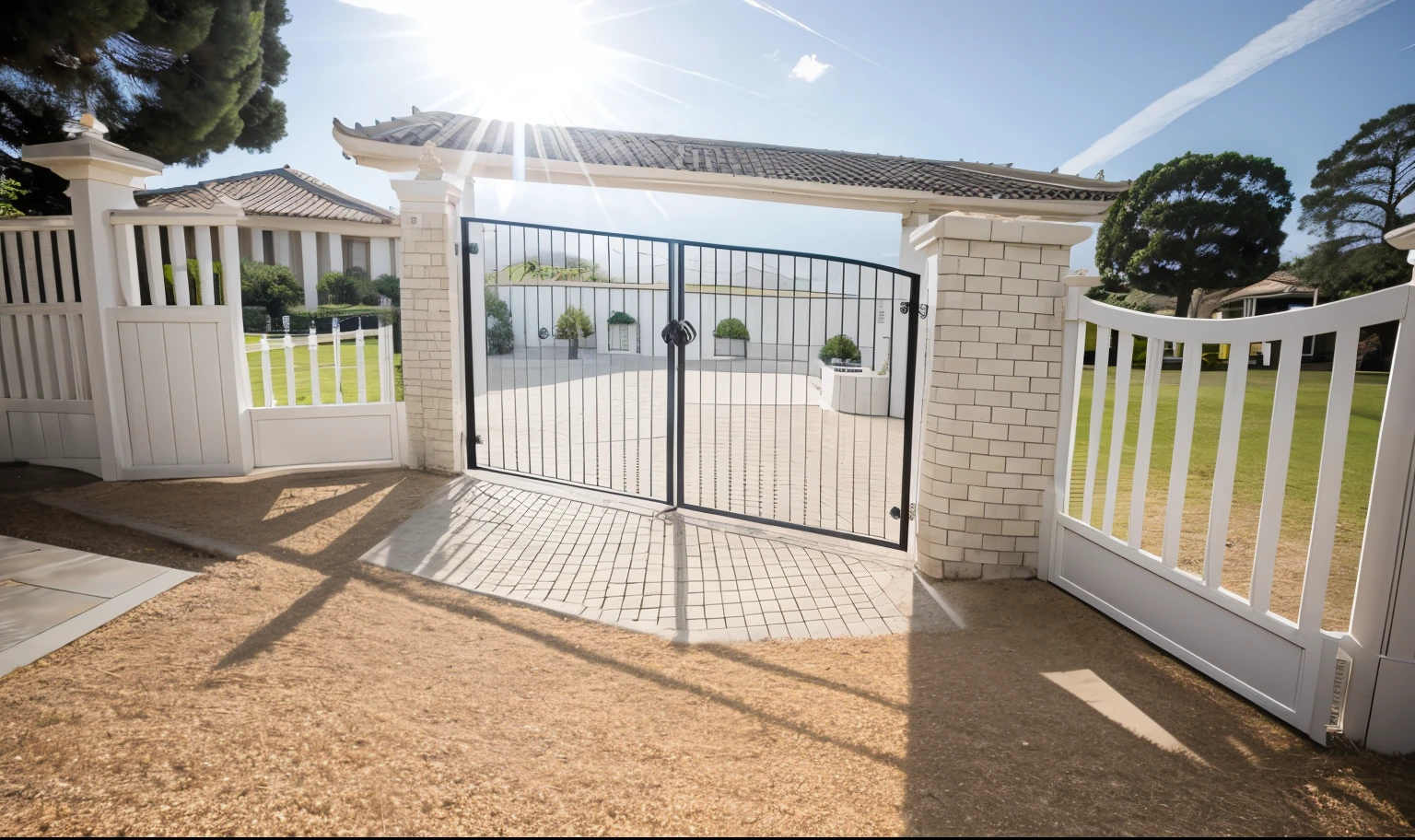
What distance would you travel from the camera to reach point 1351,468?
6.68m

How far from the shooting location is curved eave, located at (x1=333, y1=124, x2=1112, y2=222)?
29.9 feet

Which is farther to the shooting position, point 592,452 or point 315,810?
point 592,452

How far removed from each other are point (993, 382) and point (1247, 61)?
160 ft

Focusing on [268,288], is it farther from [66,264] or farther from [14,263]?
[66,264]

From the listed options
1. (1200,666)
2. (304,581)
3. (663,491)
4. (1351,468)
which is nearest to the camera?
(1200,666)

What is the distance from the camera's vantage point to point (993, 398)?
12.2 feet

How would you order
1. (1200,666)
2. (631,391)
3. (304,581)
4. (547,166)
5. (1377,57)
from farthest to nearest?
(1377,57) → (631,391) → (547,166) → (304,581) → (1200,666)

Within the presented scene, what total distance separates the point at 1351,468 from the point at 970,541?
550cm

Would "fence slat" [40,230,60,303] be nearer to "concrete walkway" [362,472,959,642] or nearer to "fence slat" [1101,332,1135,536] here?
"concrete walkway" [362,472,959,642]

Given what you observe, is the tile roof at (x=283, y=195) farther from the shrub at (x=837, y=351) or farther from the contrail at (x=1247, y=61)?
the contrail at (x=1247, y=61)

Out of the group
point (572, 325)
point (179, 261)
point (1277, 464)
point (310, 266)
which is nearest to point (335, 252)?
point (310, 266)

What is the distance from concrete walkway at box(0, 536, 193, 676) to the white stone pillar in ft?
5.40

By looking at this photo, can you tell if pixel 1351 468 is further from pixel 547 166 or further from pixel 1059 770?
pixel 547 166

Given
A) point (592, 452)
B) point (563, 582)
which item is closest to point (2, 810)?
point (563, 582)
